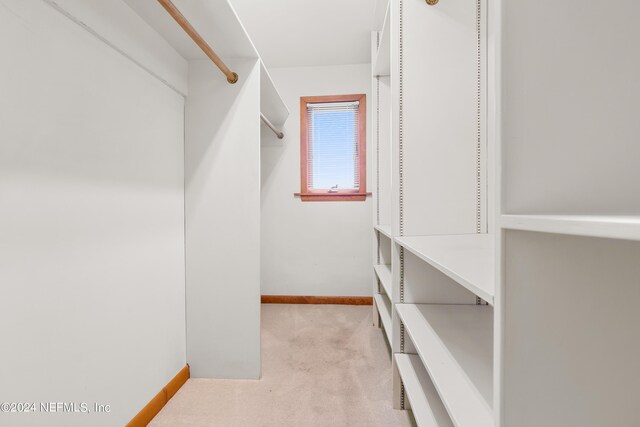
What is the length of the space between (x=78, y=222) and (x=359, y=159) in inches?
95.4

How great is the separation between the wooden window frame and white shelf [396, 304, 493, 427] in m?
1.74

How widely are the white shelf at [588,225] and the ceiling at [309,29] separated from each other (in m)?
2.31

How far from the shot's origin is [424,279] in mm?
1333

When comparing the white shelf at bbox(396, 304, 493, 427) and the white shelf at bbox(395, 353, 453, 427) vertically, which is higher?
the white shelf at bbox(396, 304, 493, 427)

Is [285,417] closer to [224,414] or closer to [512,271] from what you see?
[224,414]

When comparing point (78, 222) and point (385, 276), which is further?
point (385, 276)

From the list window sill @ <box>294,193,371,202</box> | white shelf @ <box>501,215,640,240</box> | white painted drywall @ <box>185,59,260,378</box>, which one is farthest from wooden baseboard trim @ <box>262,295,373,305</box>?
white shelf @ <box>501,215,640,240</box>

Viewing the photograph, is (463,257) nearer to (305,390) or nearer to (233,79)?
(305,390)

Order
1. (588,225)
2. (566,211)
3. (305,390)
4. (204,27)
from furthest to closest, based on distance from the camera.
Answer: (305,390) → (204,27) → (566,211) → (588,225)

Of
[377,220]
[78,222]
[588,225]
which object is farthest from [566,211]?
[377,220]

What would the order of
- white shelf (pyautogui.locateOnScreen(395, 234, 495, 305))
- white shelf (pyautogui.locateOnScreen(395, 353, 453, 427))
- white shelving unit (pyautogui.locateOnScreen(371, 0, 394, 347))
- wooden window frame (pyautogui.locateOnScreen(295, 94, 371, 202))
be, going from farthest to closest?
wooden window frame (pyautogui.locateOnScreen(295, 94, 371, 202)) < white shelving unit (pyautogui.locateOnScreen(371, 0, 394, 347)) < white shelf (pyautogui.locateOnScreen(395, 353, 453, 427)) < white shelf (pyautogui.locateOnScreen(395, 234, 495, 305))

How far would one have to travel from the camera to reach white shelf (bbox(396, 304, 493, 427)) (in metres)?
0.70

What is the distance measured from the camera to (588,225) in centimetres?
29

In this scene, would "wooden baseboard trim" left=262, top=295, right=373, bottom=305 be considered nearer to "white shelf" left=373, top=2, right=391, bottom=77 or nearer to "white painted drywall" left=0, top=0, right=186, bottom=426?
"white painted drywall" left=0, top=0, right=186, bottom=426
